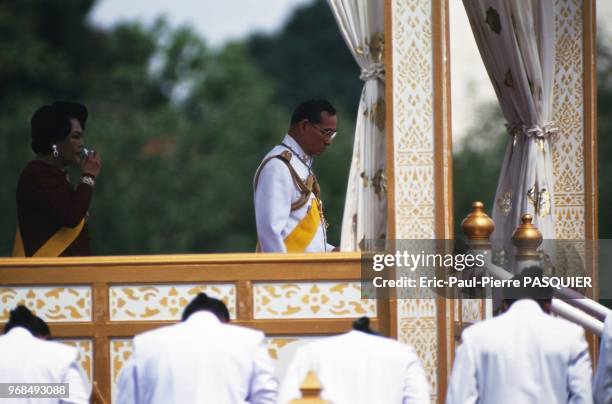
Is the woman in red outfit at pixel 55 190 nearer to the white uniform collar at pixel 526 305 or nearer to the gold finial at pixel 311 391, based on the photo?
the gold finial at pixel 311 391

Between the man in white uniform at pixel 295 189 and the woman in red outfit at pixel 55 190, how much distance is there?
108cm

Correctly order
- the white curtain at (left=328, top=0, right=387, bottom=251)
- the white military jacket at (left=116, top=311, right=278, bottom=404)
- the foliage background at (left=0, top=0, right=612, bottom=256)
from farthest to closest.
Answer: the foliage background at (left=0, top=0, right=612, bottom=256) → the white curtain at (left=328, top=0, right=387, bottom=251) → the white military jacket at (left=116, top=311, right=278, bottom=404)

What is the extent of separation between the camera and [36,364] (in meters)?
7.01

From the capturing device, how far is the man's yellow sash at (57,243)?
28.2 ft

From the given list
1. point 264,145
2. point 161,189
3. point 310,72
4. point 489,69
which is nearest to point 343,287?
point 489,69

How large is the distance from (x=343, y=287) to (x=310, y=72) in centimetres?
3373

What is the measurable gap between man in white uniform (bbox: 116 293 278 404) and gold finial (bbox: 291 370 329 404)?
1.79ft

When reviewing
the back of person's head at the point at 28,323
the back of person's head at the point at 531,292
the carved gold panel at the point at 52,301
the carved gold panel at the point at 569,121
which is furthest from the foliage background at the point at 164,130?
the back of person's head at the point at 531,292

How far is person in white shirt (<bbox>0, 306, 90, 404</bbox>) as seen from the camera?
7.01m

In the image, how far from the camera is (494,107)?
3319cm

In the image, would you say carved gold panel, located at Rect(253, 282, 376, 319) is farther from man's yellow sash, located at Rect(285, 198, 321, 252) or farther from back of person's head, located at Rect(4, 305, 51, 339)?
back of person's head, located at Rect(4, 305, 51, 339)

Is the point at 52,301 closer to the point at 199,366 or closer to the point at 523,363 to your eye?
the point at 199,366

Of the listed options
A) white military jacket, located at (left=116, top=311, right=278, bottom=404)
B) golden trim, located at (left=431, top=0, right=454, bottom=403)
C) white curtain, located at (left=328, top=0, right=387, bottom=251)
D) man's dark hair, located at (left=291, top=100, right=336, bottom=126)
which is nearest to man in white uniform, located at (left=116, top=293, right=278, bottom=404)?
white military jacket, located at (left=116, top=311, right=278, bottom=404)

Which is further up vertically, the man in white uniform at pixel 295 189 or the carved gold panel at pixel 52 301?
the man in white uniform at pixel 295 189
